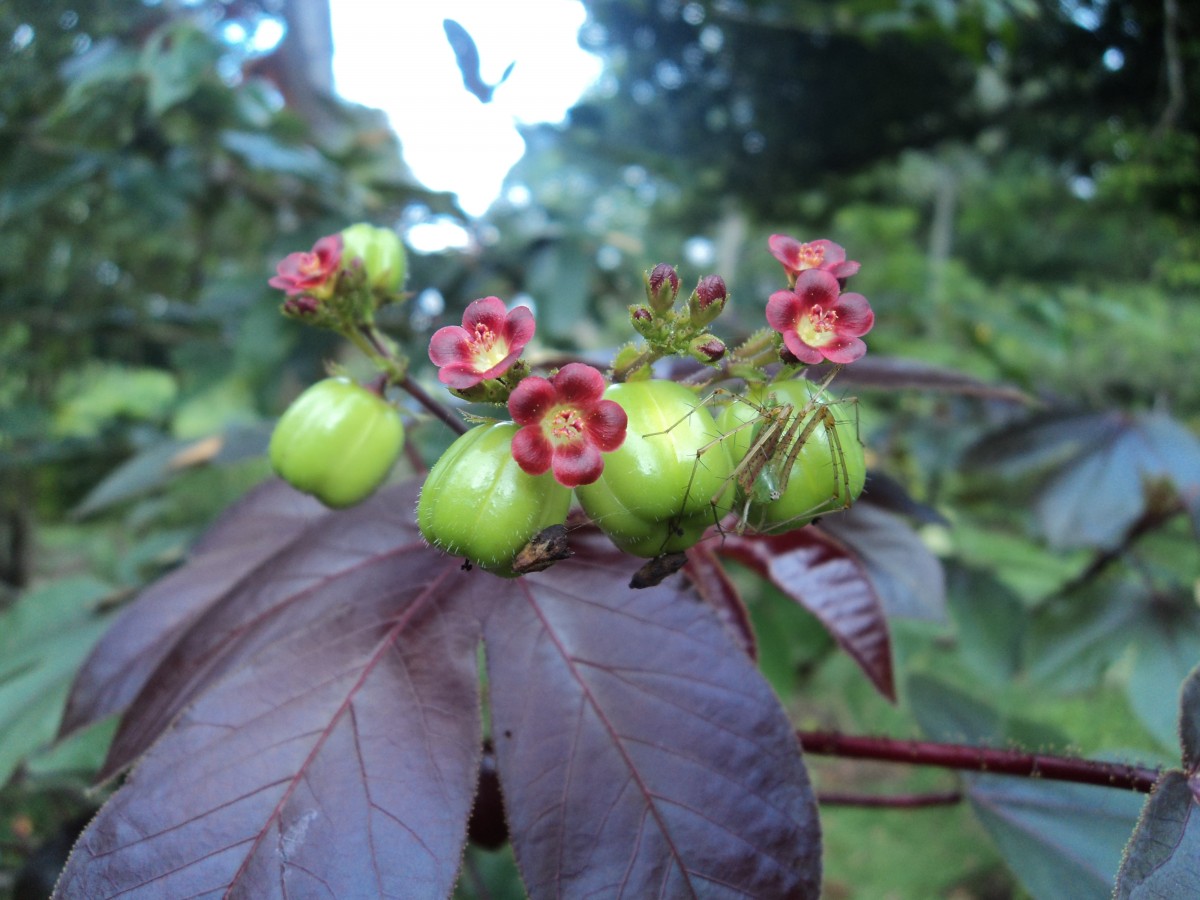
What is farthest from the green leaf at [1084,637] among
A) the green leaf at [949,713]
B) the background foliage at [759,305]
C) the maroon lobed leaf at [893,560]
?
the maroon lobed leaf at [893,560]

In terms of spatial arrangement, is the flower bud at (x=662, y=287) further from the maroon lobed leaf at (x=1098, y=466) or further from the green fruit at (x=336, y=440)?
the maroon lobed leaf at (x=1098, y=466)

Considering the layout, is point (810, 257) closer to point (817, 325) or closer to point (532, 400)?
point (817, 325)

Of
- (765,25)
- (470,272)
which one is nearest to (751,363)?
(470,272)

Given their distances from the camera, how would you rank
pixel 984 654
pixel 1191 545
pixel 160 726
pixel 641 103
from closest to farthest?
pixel 160 726 < pixel 984 654 < pixel 1191 545 < pixel 641 103

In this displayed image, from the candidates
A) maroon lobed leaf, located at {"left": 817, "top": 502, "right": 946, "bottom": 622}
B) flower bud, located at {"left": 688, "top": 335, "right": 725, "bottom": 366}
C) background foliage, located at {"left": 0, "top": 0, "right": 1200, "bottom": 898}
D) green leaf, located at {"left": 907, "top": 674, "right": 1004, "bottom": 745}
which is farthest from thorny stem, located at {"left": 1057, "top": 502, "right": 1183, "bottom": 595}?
flower bud, located at {"left": 688, "top": 335, "right": 725, "bottom": 366}

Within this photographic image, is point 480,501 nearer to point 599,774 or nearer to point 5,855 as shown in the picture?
point 599,774

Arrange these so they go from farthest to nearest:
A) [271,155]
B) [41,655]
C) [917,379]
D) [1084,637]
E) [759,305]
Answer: [759,305] → [271,155] → [1084,637] → [41,655] → [917,379]

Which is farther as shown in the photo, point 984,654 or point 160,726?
point 984,654

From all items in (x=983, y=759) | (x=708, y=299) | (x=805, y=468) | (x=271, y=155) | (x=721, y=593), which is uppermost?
(x=271, y=155)

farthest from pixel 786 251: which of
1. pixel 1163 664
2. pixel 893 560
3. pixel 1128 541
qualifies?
pixel 1128 541
